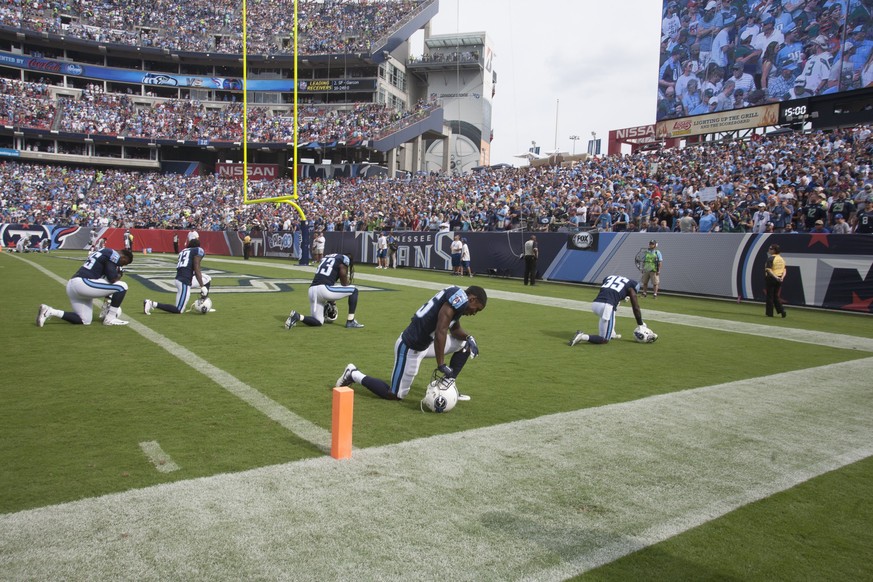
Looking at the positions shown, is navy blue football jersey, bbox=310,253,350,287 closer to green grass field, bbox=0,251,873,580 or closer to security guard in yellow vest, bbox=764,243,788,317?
green grass field, bbox=0,251,873,580

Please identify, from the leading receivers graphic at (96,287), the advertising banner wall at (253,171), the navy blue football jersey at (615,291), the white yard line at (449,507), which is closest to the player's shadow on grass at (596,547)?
the white yard line at (449,507)

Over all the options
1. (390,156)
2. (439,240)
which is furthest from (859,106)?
(390,156)

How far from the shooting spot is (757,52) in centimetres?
2866

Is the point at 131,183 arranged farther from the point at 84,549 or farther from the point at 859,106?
the point at 84,549

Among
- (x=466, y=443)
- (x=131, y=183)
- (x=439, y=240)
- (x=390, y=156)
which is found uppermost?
(x=390, y=156)

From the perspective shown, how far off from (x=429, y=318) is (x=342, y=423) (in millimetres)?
1827

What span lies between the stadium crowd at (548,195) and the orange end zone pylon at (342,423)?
673 inches

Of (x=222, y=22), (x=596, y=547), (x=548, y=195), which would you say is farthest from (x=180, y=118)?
(x=596, y=547)

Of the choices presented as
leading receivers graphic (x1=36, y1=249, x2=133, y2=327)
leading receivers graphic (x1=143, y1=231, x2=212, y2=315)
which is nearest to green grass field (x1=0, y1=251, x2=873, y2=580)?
leading receivers graphic (x1=36, y1=249, x2=133, y2=327)

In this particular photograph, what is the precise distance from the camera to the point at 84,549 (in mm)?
3092

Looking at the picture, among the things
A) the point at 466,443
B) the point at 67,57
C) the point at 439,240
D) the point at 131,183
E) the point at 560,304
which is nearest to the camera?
the point at 466,443

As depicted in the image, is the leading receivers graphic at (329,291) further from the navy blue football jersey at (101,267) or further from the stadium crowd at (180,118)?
the stadium crowd at (180,118)

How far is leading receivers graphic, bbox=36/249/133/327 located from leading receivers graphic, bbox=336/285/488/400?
238 inches

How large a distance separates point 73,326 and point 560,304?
1131 centimetres
